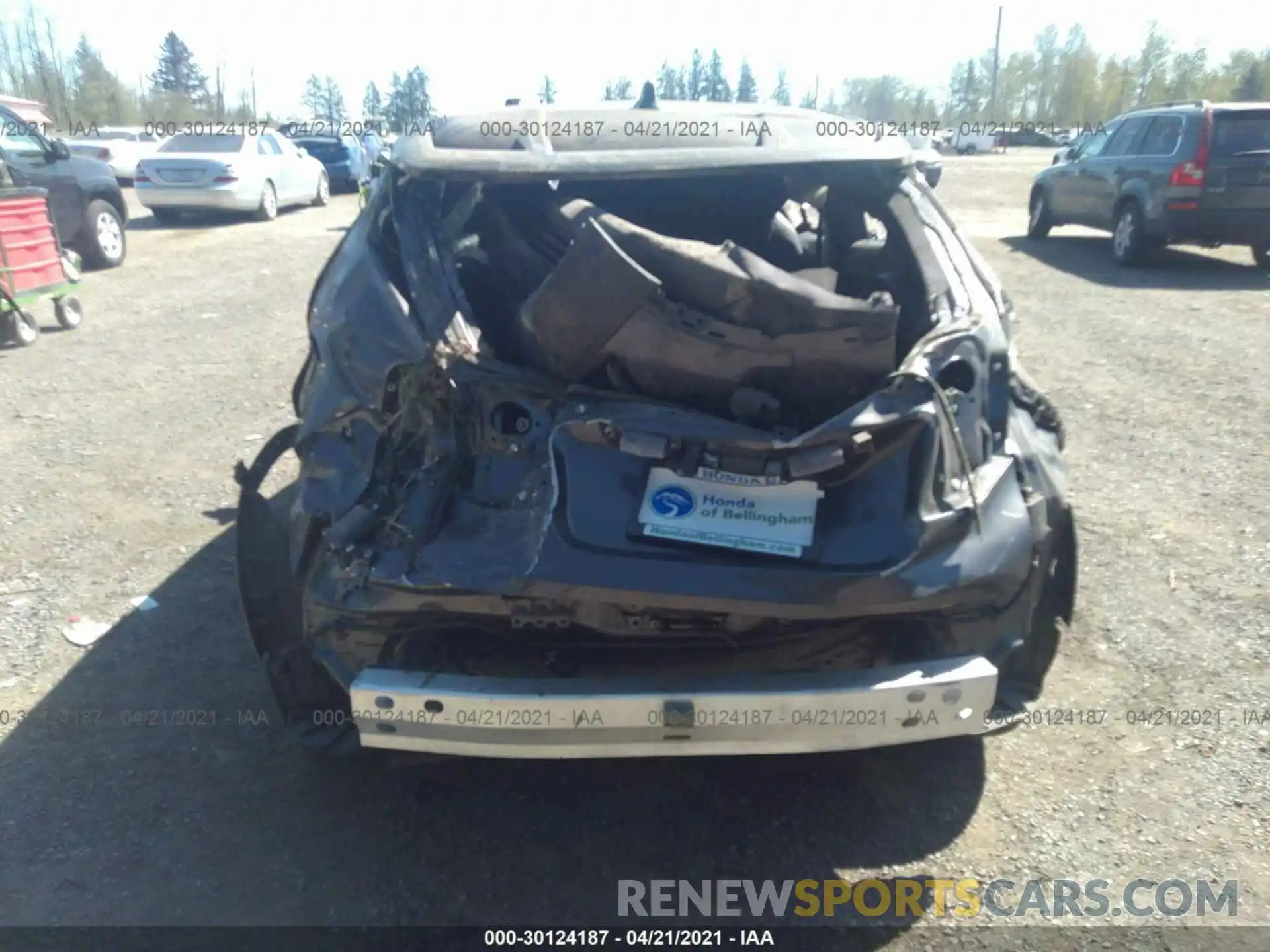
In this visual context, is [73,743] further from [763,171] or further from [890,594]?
[763,171]

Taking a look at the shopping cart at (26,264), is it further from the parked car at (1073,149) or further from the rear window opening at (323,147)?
the rear window opening at (323,147)

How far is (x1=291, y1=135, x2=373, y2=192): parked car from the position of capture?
74.4ft

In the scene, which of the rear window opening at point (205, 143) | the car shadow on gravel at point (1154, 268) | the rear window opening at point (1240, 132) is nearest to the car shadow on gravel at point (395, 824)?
the car shadow on gravel at point (1154, 268)

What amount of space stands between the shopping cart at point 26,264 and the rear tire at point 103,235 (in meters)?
3.05

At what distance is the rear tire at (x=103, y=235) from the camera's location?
1167 centimetres

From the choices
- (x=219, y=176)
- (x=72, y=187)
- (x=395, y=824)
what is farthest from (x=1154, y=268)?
(x=219, y=176)

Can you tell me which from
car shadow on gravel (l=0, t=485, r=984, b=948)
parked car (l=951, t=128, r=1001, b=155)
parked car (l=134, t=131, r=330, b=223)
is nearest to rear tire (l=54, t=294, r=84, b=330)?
car shadow on gravel (l=0, t=485, r=984, b=948)

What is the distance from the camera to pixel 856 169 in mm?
3336

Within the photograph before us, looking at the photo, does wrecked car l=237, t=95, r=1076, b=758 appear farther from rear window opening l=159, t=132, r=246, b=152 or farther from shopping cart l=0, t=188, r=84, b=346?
rear window opening l=159, t=132, r=246, b=152

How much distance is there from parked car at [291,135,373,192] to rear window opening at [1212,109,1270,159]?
16.8m

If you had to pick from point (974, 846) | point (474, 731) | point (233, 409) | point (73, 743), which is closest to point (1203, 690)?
point (974, 846)

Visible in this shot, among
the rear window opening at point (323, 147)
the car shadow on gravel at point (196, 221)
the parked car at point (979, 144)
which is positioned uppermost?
the rear window opening at point (323, 147)

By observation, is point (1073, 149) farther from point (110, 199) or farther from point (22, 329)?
point (22, 329)

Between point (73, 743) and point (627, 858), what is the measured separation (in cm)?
179
